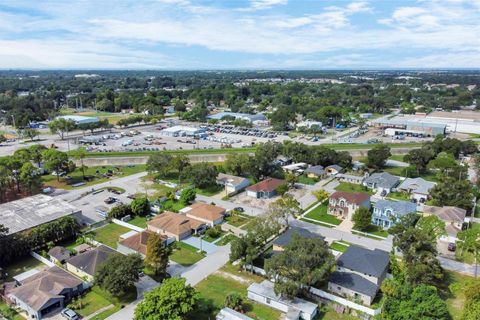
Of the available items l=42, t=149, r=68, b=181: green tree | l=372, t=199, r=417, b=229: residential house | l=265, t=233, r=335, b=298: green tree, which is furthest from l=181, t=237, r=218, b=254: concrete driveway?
l=42, t=149, r=68, b=181: green tree

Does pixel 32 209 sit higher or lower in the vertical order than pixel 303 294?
higher

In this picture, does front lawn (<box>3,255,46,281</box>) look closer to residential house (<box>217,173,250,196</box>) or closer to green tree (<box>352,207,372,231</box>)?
residential house (<box>217,173,250,196</box>)

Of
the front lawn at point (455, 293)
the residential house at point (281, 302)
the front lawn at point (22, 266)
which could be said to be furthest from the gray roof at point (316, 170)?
the front lawn at point (22, 266)

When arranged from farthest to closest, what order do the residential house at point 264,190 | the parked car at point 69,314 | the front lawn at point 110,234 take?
the residential house at point 264,190 < the front lawn at point 110,234 < the parked car at point 69,314

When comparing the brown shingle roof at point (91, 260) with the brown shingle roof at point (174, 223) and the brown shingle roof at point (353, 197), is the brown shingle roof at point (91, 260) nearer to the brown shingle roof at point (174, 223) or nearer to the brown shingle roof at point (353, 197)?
the brown shingle roof at point (174, 223)

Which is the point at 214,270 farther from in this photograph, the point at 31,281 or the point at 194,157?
the point at 194,157

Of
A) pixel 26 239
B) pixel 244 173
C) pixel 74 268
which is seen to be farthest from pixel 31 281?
pixel 244 173

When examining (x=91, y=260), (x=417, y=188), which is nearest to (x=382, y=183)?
(x=417, y=188)
